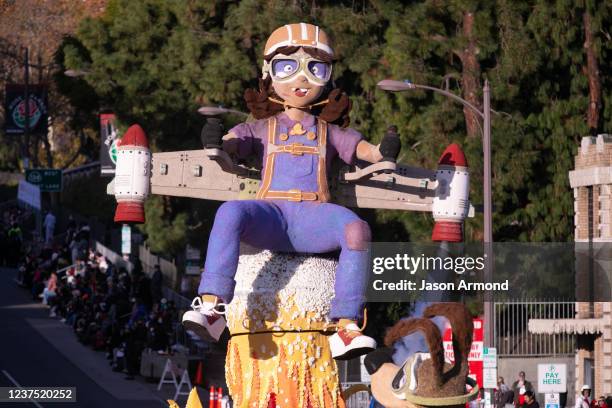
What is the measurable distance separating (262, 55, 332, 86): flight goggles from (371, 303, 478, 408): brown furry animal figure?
84.6 inches

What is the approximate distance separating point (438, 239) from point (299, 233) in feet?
5.15

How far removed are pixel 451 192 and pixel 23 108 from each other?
47547 mm

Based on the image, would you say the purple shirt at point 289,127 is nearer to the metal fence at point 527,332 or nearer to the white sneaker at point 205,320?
the white sneaker at point 205,320

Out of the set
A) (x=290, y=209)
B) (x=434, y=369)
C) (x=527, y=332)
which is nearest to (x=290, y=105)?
(x=290, y=209)

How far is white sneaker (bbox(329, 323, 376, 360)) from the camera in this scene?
12.2 m

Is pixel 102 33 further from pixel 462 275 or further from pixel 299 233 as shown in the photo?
pixel 299 233

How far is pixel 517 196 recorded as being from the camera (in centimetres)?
3581

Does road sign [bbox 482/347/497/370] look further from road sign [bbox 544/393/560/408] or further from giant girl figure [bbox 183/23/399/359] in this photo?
giant girl figure [bbox 183/23/399/359]

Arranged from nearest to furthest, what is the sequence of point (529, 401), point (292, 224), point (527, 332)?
point (292, 224)
point (529, 401)
point (527, 332)

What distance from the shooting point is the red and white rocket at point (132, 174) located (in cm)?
1326

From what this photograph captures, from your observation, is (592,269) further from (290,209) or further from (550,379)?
(290,209)

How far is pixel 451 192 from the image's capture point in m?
13.6

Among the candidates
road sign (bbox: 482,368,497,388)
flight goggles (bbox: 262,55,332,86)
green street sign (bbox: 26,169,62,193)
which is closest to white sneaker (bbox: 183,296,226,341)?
flight goggles (bbox: 262,55,332,86)

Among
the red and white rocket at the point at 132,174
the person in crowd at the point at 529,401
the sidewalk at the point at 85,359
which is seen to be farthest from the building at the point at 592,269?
the red and white rocket at the point at 132,174
